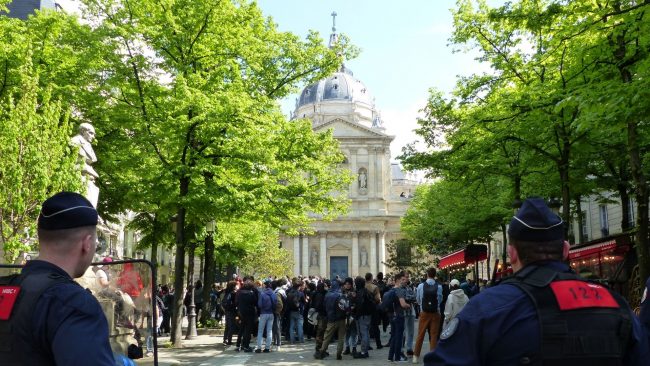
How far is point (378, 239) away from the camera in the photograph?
88.0m

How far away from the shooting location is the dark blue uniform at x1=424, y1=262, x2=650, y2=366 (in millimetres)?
2746

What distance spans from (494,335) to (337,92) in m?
103

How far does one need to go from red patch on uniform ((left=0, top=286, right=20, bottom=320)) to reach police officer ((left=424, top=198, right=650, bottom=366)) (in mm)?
1690

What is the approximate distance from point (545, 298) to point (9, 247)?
542 inches

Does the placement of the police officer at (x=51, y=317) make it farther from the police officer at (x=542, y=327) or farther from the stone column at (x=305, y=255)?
the stone column at (x=305, y=255)

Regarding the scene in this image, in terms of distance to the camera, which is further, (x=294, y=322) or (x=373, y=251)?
(x=373, y=251)

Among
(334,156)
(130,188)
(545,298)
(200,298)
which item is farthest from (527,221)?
(200,298)

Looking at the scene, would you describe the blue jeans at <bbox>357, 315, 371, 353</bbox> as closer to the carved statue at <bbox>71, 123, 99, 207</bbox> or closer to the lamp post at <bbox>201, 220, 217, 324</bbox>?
the carved statue at <bbox>71, 123, 99, 207</bbox>

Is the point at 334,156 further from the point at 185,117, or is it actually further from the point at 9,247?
the point at 9,247

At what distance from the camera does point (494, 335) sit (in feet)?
9.07

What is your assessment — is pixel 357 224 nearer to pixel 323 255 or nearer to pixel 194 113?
pixel 323 255

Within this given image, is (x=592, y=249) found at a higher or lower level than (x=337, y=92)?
lower

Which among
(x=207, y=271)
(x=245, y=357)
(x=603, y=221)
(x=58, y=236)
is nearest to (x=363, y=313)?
(x=245, y=357)

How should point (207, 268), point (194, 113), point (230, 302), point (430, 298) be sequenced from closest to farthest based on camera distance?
point (430, 298), point (194, 113), point (230, 302), point (207, 268)
